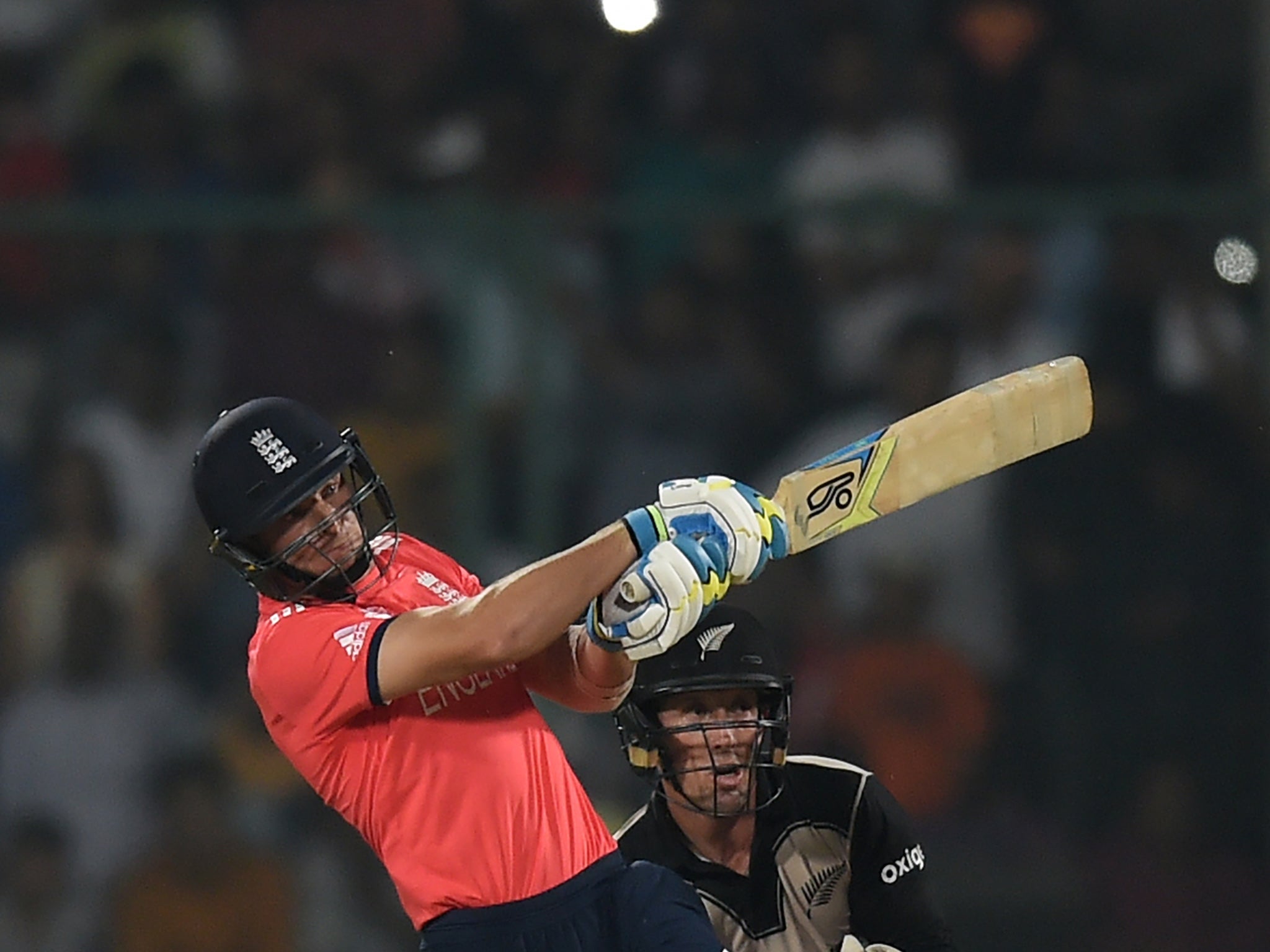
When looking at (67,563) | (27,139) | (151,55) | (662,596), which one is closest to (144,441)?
(67,563)

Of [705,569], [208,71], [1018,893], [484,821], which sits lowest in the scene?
[1018,893]

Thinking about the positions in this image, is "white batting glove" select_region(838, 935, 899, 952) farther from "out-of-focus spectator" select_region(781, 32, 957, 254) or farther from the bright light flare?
the bright light flare

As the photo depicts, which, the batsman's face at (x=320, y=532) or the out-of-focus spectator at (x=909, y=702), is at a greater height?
the batsman's face at (x=320, y=532)

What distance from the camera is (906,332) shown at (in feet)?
17.7

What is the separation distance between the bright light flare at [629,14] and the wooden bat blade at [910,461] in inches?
131

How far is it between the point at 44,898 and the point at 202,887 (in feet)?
1.31

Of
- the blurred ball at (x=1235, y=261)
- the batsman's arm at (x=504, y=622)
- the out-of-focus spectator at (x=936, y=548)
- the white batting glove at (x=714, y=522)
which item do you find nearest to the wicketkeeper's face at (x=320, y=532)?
the batsman's arm at (x=504, y=622)

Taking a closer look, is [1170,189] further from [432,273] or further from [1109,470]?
[432,273]

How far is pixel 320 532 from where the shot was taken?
9.53ft

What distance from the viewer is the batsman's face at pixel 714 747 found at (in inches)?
129

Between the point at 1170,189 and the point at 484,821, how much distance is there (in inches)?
129

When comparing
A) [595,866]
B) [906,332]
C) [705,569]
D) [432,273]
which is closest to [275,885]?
[432,273]

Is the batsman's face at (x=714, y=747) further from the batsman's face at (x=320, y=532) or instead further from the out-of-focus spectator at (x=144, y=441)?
the out-of-focus spectator at (x=144, y=441)

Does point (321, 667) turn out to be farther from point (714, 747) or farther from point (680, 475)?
point (680, 475)
